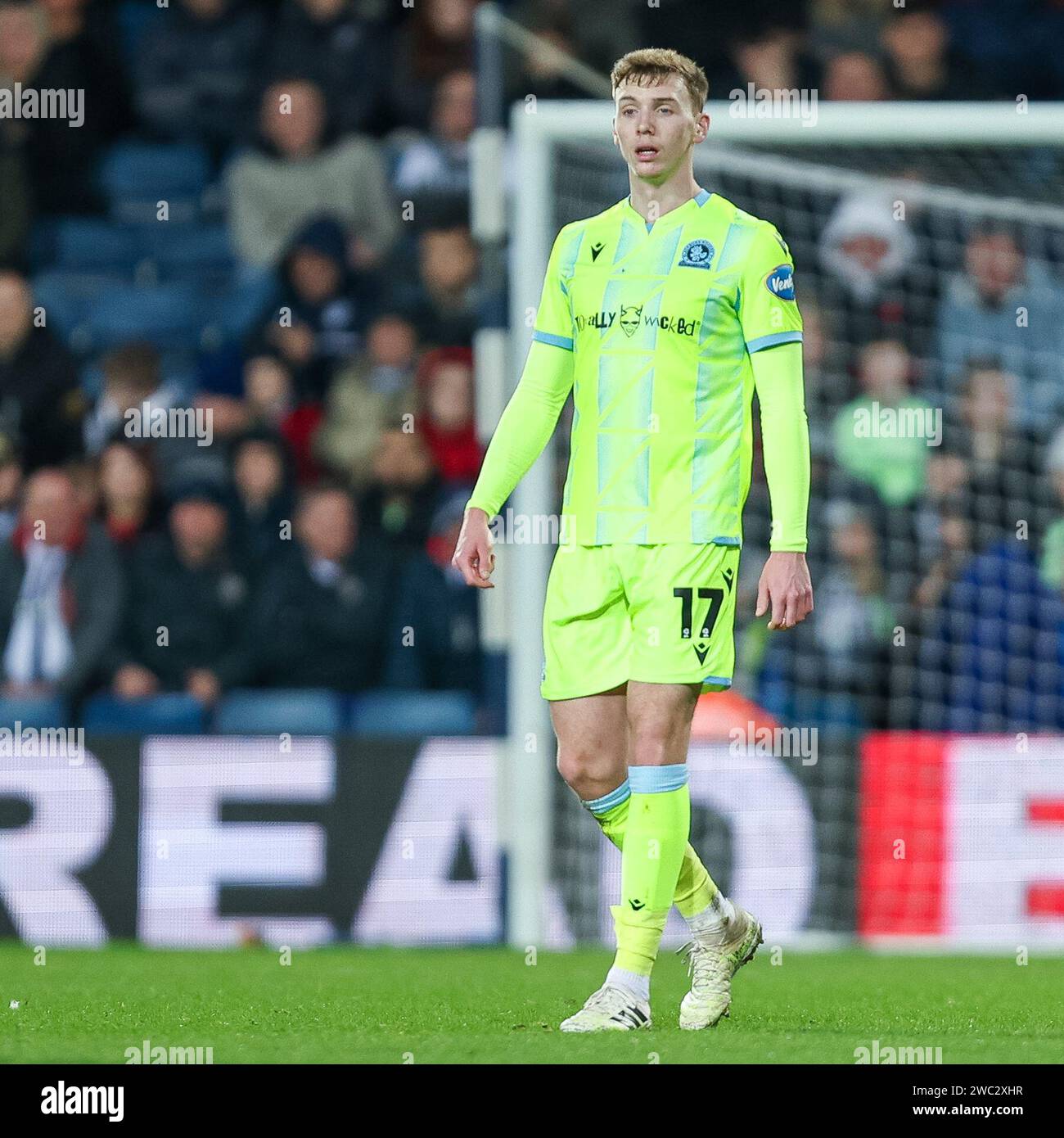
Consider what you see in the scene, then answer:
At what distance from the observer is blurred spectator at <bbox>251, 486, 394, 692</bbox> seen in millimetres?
9781

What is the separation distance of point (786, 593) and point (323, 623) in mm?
5096

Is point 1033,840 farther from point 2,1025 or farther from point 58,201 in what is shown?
point 58,201

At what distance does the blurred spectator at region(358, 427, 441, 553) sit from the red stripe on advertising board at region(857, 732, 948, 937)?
8.61 feet

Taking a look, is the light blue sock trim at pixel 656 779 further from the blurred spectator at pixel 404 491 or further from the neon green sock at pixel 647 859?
the blurred spectator at pixel 404 491

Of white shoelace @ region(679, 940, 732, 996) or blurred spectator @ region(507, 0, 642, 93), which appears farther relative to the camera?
blurred spectator @ region(507, 0, 642, 93)

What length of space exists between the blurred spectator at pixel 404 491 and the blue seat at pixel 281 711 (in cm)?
101

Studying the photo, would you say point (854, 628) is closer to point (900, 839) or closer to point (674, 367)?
point (900, 839)

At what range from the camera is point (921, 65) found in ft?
39.5

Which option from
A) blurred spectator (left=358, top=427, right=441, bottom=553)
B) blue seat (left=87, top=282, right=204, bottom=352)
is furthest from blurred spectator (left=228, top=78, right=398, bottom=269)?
blurred spectator (left=358, top=427, right=441, bottom=553)

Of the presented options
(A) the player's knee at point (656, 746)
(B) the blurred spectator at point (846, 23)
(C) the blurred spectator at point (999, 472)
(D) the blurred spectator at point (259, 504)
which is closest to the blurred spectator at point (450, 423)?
(D) the blurred spectator at point (259, 504)

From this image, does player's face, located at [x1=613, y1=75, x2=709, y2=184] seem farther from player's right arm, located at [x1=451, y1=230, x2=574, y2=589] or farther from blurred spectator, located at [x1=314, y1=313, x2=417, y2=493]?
blurred spectator, located at [x1=314, y1=313, x2=417, y2=493]

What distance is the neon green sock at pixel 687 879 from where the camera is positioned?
17.3 feet

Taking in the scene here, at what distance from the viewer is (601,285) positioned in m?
5.17
